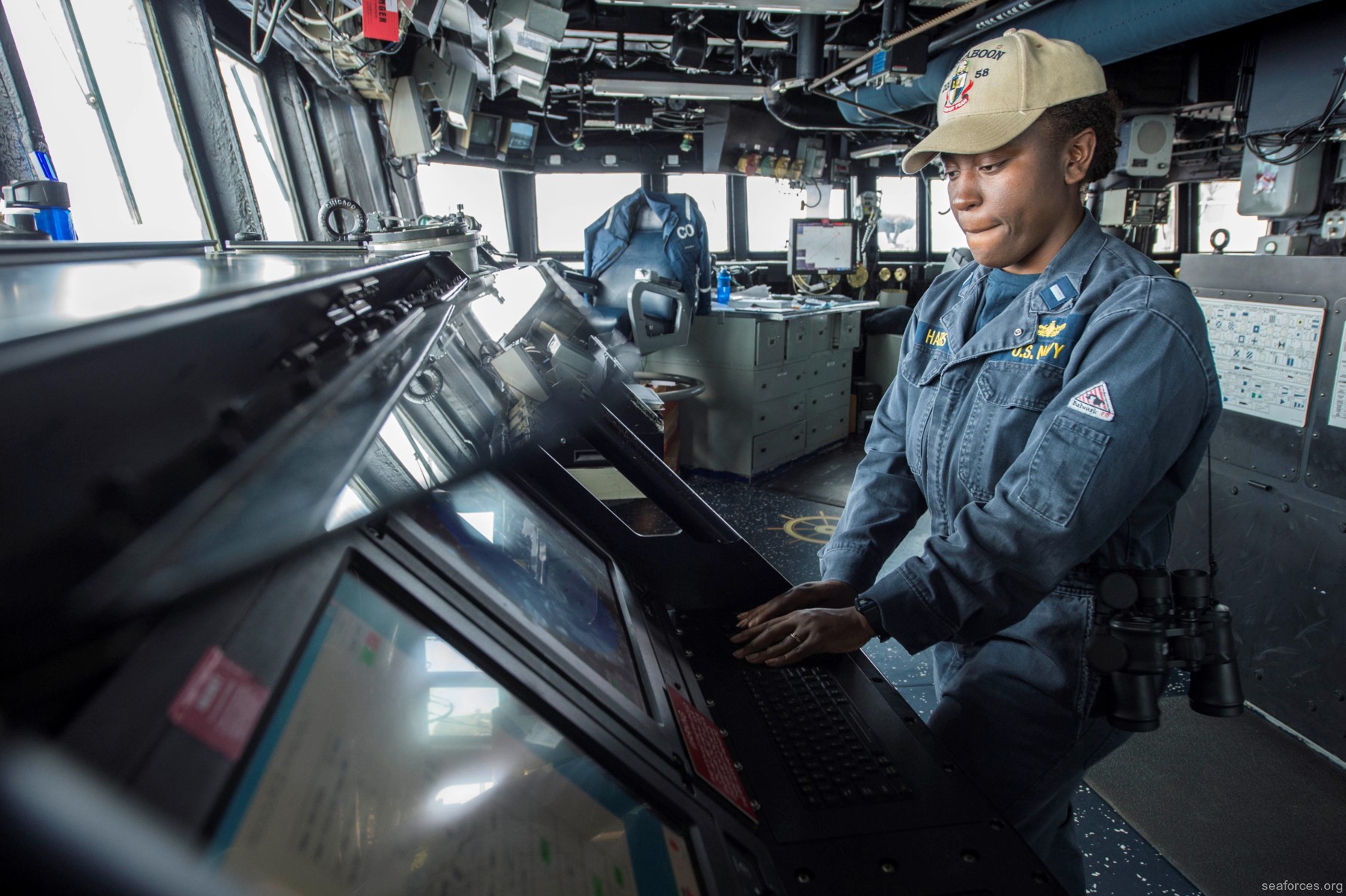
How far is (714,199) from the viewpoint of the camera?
8.41 meters

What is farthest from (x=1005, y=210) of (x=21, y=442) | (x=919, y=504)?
(x=21, y=442)

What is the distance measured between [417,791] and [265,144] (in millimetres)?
4442

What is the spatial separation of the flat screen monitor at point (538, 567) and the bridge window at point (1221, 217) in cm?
1118

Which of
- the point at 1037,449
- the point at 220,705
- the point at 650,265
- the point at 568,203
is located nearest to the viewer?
the point at 220,705

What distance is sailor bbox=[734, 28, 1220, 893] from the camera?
1.07 metres

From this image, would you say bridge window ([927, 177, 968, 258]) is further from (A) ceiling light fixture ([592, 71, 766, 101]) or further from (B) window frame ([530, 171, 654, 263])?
(A) ceiling light fixture ([592, 71, 766, 101])

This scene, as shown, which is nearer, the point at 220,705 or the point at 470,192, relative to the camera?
the point at 220,705

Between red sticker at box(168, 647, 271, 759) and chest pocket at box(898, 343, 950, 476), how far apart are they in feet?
3.95

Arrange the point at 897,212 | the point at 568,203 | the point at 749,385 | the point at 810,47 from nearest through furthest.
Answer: the point at 810,47, the point at 749,385, the point at 568,203, the point at 897,212

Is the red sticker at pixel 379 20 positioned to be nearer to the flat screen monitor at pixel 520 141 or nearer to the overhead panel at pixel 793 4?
the overhead panel at pixel 793 4

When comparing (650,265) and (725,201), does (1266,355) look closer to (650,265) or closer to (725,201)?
(650,265)

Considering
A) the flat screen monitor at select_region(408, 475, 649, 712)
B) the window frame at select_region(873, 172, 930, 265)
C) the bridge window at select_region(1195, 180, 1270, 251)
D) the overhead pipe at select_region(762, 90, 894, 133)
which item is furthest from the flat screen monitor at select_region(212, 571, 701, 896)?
the bridge window at select_region(1195, 180, 1270, 251)

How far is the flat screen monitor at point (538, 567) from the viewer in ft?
2.91

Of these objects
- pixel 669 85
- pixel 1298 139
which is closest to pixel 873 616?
pixel 1298 139
